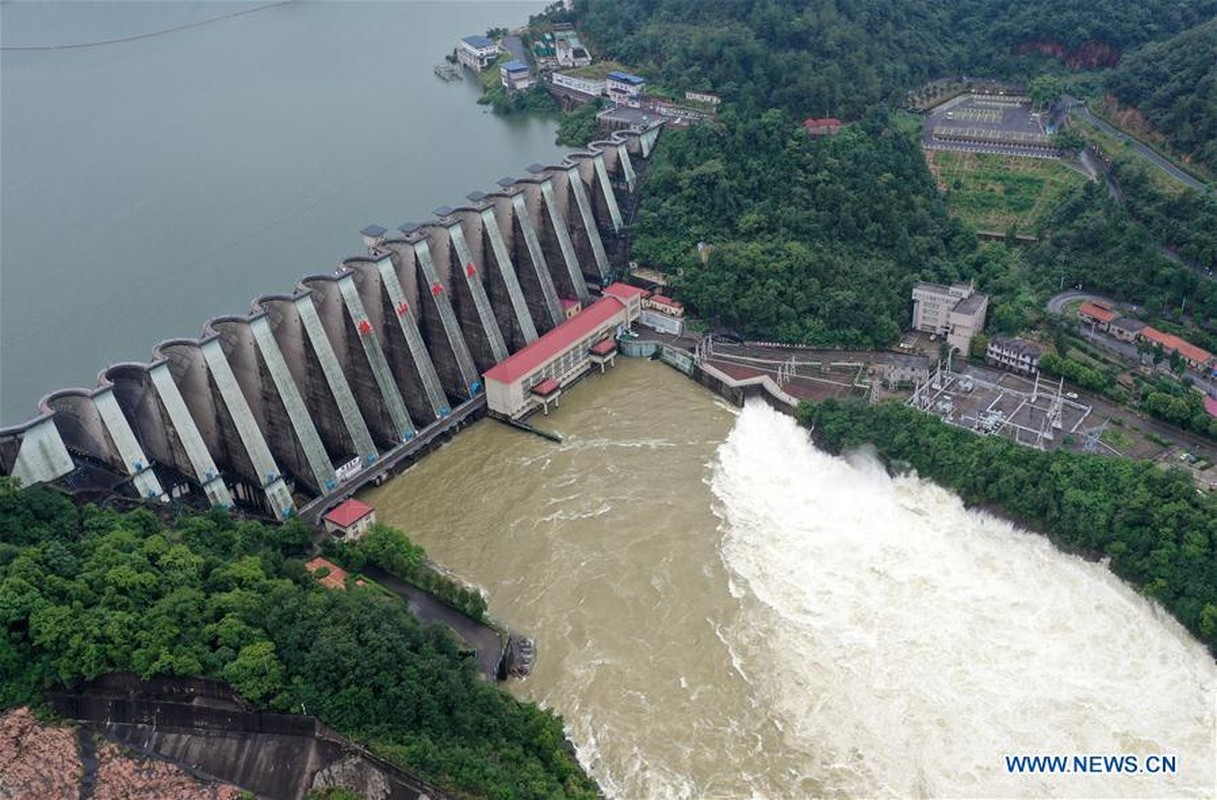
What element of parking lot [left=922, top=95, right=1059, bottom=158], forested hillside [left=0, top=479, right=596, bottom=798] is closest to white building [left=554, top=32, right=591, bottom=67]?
parking lot [left=922, top=95, right=1059, bottom=158]

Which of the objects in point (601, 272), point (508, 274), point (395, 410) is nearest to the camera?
point (395, 410)

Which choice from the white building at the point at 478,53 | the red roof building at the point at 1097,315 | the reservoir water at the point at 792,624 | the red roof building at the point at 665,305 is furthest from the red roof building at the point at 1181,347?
the white building at the point at 478,53

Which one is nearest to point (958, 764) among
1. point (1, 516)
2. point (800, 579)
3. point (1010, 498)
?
point (800, 579)

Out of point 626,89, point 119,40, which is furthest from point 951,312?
point 119,40

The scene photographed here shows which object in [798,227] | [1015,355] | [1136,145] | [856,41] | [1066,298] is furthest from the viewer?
[856,41]

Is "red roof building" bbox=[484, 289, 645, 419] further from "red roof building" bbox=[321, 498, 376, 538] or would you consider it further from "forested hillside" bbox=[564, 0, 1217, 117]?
"forested hillside" bbox=[564, 0, 1217, 117]

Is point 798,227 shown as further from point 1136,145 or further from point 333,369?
point 333,369

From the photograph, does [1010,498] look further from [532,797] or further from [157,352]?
[157,352]
